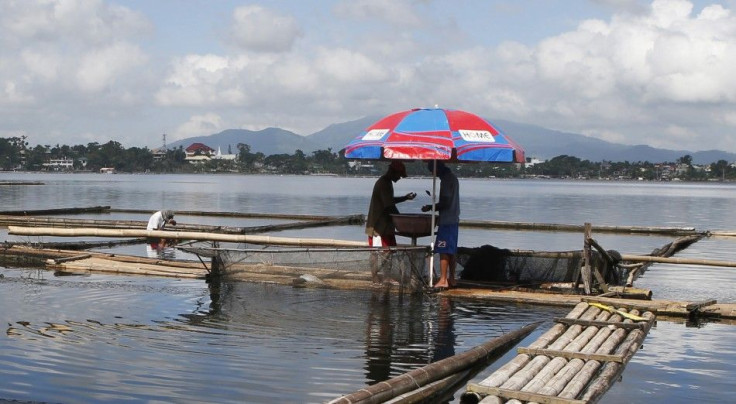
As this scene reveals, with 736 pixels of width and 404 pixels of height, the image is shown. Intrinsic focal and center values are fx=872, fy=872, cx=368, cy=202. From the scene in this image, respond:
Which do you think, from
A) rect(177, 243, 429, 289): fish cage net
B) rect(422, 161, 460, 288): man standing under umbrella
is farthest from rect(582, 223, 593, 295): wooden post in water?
rect(177, 243, 429, 289): fish cage net

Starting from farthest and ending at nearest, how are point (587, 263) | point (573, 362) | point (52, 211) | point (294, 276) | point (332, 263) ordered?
point (52, 211), point (294, 276), point (332, 263), point (587, 263), point (573, 362)

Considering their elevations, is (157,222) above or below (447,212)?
below

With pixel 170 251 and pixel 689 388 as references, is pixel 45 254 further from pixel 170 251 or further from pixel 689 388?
pixel 689 388

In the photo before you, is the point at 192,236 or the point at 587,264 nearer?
the point at 587,264

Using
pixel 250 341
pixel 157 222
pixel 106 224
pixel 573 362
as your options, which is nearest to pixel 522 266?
pixel 250 341

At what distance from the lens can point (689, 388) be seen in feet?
26.9

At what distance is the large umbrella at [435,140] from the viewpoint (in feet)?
37.1

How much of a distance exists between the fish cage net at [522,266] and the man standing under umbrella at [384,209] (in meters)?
1.54

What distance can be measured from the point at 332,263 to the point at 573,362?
17.4 ft

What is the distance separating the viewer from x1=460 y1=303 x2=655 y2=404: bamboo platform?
256 inches

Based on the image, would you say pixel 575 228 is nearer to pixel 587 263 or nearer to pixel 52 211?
pixel 587 263

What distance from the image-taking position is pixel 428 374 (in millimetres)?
7238

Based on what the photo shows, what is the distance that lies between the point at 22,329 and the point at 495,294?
6069mm

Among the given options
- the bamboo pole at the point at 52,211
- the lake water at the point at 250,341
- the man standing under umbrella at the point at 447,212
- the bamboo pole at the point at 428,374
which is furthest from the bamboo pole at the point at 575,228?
the bamboo pole at the point at 428,374
